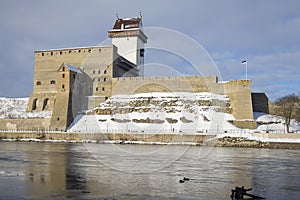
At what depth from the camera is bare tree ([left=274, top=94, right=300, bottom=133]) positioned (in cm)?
4844

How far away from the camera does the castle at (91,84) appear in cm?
5494

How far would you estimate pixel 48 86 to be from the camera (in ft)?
215

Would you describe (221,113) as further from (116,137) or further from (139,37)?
(139,37)

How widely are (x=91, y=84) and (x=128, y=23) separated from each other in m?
21.5

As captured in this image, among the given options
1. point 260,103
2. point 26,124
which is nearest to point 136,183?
point 260,103

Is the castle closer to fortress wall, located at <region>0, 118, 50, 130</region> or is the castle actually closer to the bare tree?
fortress wall, located at <region>0, 118, 50, 130</region>

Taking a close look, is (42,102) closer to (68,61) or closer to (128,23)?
(68,61)

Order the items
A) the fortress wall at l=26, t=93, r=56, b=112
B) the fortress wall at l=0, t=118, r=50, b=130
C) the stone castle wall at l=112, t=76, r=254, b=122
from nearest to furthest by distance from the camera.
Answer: the stone castle wall at l=112, t=76, r=254, b=122
the fortress wall at l=0, t=118, r=50, b=130
the fortress wall at l=26, t=93, r=56, b=112

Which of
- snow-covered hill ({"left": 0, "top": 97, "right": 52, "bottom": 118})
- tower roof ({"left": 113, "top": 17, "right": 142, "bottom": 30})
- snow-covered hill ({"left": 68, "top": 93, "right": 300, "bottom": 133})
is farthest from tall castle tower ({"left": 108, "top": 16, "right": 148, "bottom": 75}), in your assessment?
snow-covered hill ({"left": 0, "top": 97, "right": 52, "bottom": 118})

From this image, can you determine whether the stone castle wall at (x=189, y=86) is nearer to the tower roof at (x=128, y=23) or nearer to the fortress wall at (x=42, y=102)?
the fortress wall at (x=42, y=102)

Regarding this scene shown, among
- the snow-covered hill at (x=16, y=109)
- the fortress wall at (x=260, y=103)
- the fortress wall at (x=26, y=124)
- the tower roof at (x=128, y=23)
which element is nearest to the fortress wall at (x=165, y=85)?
the fortress wall at (x=260, y=103)

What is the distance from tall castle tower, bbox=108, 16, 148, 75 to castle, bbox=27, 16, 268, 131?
4.57 metres

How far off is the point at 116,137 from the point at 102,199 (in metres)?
36.9

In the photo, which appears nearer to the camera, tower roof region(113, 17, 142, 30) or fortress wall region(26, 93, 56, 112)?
fortress wall region(26, 93, 56, 112)
